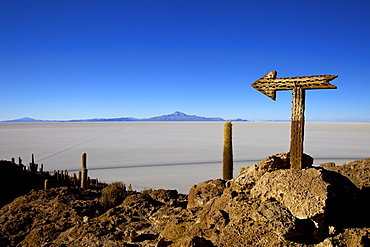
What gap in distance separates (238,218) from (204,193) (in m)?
2.96

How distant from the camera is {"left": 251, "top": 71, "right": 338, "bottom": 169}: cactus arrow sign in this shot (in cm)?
543

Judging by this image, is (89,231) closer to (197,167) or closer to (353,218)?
(353,218)

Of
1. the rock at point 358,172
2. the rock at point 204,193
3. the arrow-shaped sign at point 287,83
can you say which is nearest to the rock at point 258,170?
the arrow-shaped sign at point 287,83

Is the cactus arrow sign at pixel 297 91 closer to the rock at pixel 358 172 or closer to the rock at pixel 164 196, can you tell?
the rock at pixel 164 196

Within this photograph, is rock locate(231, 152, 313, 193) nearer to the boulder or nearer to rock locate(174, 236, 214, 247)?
the boulder

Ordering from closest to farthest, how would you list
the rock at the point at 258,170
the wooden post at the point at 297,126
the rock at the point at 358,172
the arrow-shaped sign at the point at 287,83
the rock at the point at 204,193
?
the arrow-shaped sign at the point at 287,83 < the wooden post at the point at 297,126 < the rock at the point at 258,170 < the rock at the point at 204,193 < the rock at the point at 358,172

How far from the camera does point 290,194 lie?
189 inches

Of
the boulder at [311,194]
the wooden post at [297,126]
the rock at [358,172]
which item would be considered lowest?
the rock at [358,172]

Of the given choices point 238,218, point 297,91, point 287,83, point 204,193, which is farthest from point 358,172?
point 238,218

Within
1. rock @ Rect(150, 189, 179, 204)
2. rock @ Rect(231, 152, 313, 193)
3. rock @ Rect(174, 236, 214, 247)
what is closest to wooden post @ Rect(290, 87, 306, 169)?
rock @ Rect(231, 152, 313, 193)

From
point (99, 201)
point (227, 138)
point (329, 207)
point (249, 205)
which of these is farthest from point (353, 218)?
point (227, 138)

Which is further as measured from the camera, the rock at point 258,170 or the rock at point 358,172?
the rock at point 358,172

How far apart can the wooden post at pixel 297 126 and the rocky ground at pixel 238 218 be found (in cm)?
38

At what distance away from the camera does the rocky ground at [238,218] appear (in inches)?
173
